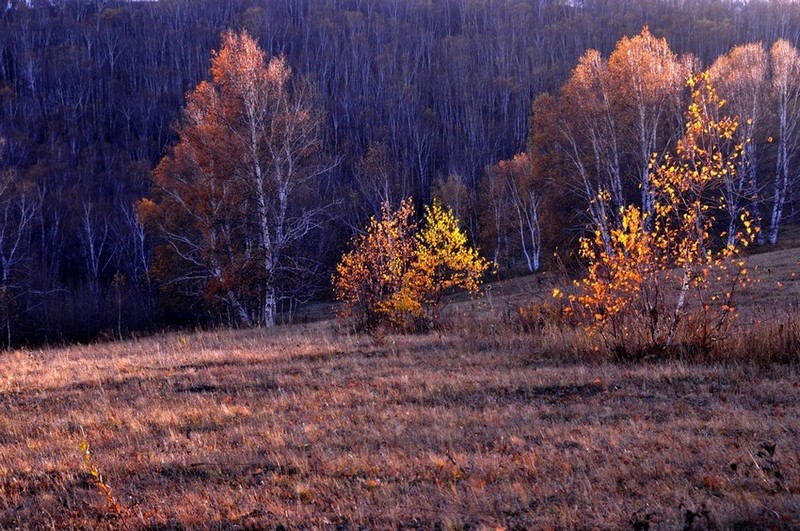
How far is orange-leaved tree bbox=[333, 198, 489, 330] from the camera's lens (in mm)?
15758

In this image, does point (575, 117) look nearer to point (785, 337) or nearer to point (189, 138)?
point (189, 138)

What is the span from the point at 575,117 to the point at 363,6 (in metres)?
83.1

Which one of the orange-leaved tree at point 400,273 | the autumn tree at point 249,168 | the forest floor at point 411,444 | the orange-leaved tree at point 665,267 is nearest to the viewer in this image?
the forest floor at point 411,444

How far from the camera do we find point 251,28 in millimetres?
91062

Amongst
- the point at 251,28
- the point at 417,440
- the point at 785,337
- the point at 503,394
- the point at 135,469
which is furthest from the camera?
the point at 251,28

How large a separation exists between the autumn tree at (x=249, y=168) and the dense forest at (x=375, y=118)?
81cm

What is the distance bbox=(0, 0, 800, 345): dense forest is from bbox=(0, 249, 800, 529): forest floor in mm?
4953

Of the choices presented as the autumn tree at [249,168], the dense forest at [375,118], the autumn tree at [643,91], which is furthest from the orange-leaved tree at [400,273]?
the autumn tree at [643,91]

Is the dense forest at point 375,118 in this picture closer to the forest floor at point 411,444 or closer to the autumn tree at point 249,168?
the autumn tree at point 249,168

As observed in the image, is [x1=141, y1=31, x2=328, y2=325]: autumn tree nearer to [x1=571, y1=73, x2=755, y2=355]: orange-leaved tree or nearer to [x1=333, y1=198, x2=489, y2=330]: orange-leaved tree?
[x1=333, y1=198, x2=489, y2=330]: orange-leaved tree

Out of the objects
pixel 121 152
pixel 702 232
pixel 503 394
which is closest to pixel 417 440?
pixel 503 394

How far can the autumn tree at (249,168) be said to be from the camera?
78.3 feet

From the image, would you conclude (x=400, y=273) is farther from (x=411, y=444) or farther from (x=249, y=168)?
(x=249, y=168)

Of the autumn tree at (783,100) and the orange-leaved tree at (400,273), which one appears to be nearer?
the orange-leaved tree at (400,273)
